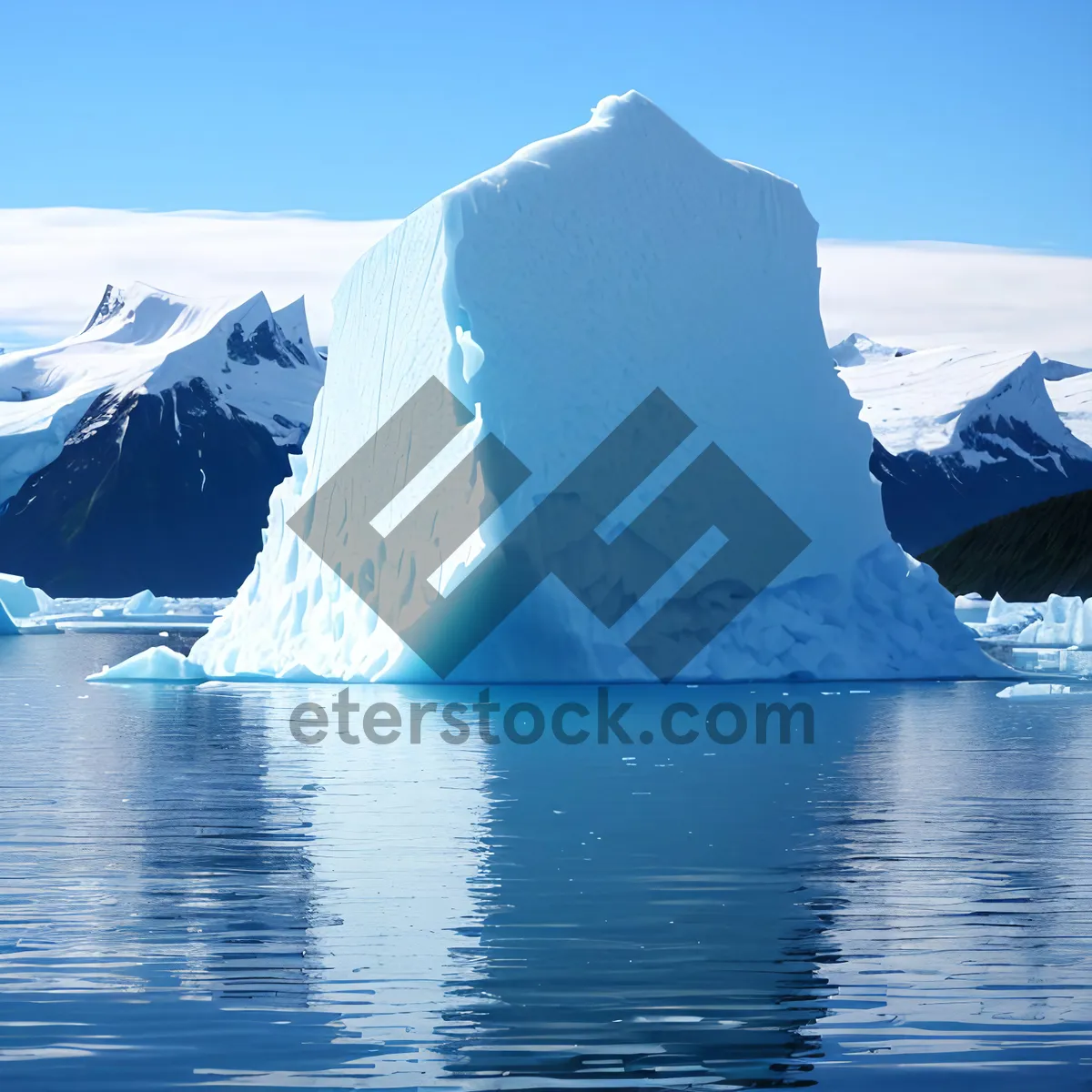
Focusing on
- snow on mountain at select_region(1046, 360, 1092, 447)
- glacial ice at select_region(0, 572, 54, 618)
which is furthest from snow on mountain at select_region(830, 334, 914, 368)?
glacial ice at select_region(0, 572, 54, 618)

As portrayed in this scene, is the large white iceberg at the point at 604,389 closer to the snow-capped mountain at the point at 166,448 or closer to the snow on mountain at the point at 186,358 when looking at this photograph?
the snow on mountain at the point at 186,358

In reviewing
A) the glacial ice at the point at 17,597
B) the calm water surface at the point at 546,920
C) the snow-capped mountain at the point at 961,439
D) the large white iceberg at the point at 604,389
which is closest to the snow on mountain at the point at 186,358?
the snow-capped mountain at the point at 961,439

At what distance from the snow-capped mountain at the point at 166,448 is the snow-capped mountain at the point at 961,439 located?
126 feet

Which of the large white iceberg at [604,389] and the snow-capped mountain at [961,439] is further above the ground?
the snow-capped mountain at [961,439]

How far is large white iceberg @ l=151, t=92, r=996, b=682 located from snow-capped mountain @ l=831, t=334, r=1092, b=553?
3477 inches

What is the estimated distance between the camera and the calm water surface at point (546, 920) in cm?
504

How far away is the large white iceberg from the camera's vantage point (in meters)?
20.0

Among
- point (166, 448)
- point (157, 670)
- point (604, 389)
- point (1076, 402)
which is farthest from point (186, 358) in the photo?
point (604, 389)

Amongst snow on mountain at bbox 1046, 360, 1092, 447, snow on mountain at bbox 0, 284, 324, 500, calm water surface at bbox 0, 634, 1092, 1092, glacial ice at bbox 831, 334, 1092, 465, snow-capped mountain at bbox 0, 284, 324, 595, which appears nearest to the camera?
calm water surface at bbox 0, 634, 1092, 1092

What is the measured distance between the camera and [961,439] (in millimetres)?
123438

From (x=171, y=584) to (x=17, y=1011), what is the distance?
110 meters

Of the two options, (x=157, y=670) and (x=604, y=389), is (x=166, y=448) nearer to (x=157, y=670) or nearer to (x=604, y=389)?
(x=157, y=670)

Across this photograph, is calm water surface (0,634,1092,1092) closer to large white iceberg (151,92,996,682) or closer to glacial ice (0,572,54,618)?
large white iceberg (151,92,996,682)

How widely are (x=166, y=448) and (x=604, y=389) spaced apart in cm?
9958
